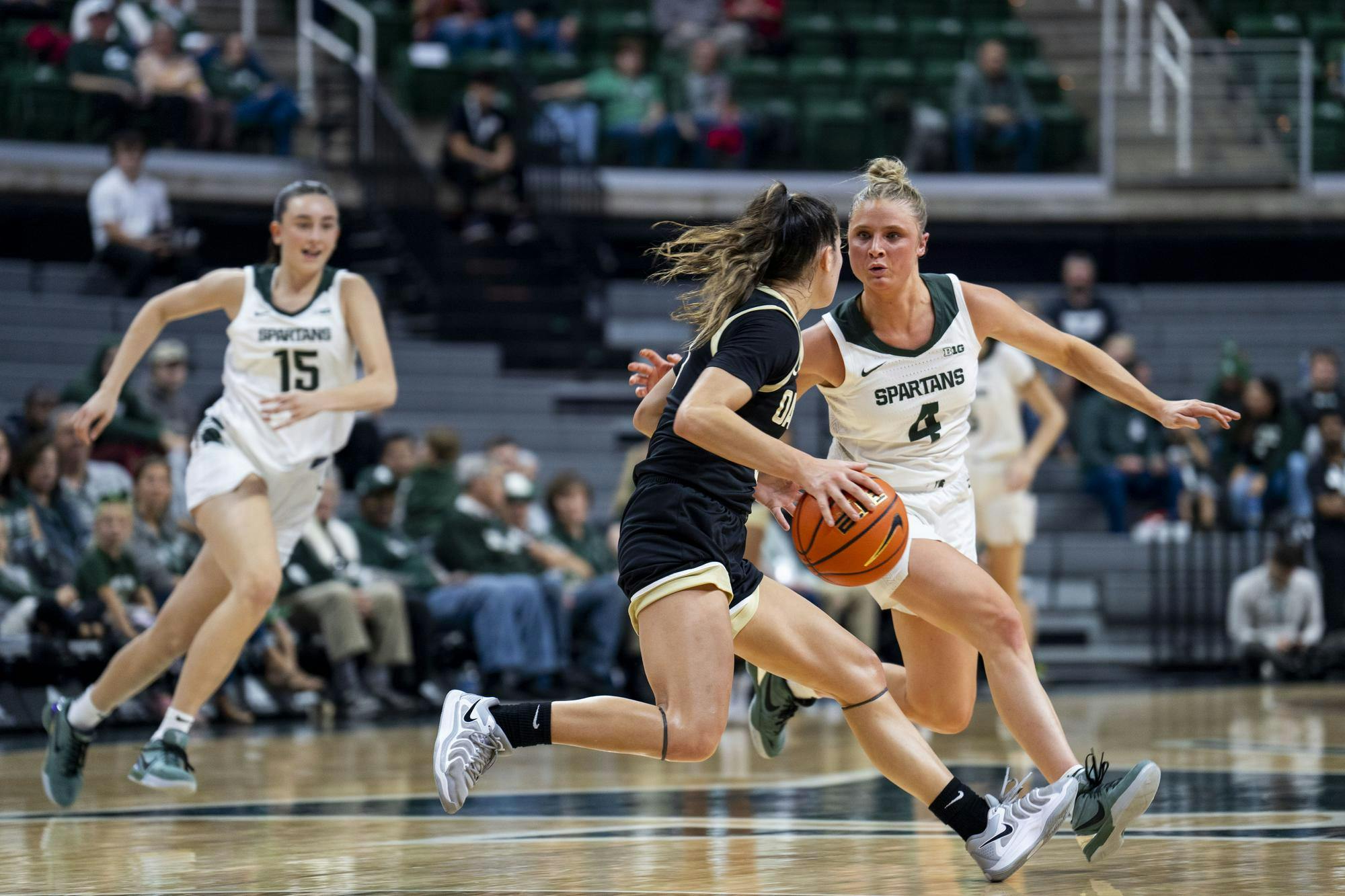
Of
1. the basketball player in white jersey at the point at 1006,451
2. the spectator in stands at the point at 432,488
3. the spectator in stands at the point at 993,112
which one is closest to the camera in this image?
the basketball player in white jersey at the point at 1006,451

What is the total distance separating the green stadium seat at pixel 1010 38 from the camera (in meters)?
17.5

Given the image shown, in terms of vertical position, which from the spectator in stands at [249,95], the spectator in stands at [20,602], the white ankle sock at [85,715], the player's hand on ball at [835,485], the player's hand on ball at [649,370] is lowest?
the spectator in stands at [20,602]

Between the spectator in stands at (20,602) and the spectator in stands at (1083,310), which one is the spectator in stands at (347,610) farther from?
the spectator in stands at (1083,310)

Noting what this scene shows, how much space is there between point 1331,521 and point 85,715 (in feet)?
29.1

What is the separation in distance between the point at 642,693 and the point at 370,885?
241 inches

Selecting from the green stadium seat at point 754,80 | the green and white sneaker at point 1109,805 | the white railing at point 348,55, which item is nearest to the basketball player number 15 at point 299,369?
the green and white sneaker at point 1109,805

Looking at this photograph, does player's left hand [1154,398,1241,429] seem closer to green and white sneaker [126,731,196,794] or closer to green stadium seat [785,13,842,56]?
green and white sneaker [126,731,196,794]

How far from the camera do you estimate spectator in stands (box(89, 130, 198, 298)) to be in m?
12.8

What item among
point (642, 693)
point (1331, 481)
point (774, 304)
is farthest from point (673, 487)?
point (1331, 481)

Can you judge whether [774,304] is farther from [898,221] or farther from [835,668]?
[835,668]

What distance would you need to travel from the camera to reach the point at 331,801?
19.4 ft

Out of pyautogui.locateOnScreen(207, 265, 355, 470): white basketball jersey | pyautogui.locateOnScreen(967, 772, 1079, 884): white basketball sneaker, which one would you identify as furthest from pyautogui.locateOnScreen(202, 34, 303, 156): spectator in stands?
pyautogui.locateOnScreen(967, 772, 1079, 884): white basketball sneaker

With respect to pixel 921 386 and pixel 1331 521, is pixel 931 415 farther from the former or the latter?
pixel 1331 521

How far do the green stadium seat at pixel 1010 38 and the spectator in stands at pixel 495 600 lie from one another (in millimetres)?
9134
